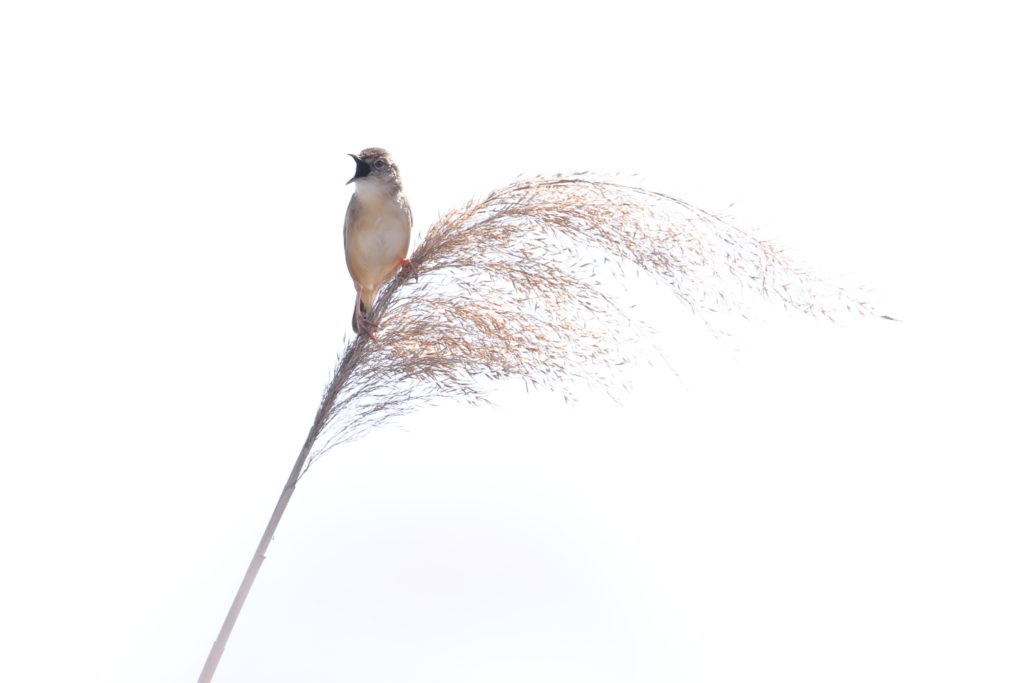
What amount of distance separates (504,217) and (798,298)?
729 millimetres

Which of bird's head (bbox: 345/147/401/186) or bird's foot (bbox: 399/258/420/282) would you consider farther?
bird's head (bbox: 345/147/401/186)

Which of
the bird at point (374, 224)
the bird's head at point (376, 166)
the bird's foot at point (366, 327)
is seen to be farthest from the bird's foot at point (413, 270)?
the bird's head at point (376, 166)

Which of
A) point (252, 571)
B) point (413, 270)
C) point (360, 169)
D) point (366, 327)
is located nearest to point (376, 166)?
point (360, 169)

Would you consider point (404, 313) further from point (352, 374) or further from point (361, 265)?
point (361, 265)

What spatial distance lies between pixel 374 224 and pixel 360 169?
0.26 meters

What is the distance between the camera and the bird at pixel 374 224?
9.21ft

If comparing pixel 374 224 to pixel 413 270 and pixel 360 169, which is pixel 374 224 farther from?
pixel 413 270

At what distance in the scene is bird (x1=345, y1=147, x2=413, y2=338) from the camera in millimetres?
2809

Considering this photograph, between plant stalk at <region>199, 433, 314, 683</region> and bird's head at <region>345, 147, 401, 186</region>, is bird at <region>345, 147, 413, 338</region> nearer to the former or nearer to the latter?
bird's head at <region>345, 147, 401, 186</region>

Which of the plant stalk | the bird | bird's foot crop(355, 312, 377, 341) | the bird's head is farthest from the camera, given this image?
the bird's head

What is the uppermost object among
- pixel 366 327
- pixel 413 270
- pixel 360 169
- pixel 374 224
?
pixel 360 169

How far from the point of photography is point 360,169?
3051 mm

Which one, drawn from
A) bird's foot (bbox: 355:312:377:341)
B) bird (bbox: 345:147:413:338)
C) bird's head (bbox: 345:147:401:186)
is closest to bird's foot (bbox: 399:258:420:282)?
bird's foot (bbox: 355:312:377:341)

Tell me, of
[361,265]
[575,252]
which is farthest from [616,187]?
[361,265]
